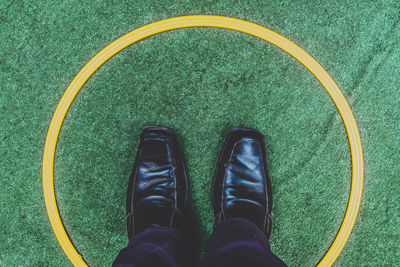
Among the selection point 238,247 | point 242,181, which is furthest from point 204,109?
Answer: point 238,247

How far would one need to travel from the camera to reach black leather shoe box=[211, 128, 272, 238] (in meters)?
1.22

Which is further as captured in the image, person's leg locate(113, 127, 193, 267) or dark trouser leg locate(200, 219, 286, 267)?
person's leg locate(113, 127, 193, 267)

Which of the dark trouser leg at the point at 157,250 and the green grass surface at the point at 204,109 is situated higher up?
the green grass surface at the point at 204,109

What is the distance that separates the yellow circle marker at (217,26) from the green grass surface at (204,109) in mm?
26

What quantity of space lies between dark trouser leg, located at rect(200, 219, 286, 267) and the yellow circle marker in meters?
0.40

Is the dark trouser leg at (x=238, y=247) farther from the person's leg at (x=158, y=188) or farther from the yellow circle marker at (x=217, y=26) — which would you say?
the yellow circle marker at (x=217, y=26)

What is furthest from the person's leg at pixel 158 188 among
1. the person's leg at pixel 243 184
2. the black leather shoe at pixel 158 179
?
the person's leg at pixel 243 184

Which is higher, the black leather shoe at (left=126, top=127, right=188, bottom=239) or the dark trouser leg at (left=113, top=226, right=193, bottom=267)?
the black leather shoe at (left=126, top=127, right=188, bottom=239)

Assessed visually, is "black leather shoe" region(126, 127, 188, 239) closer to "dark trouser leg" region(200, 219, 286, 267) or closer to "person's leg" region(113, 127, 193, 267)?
"person's leg" region(113, 127, 193, 267)

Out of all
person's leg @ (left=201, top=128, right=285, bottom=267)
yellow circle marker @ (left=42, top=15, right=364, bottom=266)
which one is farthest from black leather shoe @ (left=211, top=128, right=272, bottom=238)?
yellow circle marker @ (left=42, top=15, right=364, bottom=266)

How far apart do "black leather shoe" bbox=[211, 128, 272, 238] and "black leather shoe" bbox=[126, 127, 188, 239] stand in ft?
0.44

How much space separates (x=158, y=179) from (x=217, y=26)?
2.02 feet

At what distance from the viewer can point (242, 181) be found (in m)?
1.26

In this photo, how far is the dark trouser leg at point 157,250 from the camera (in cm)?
95
